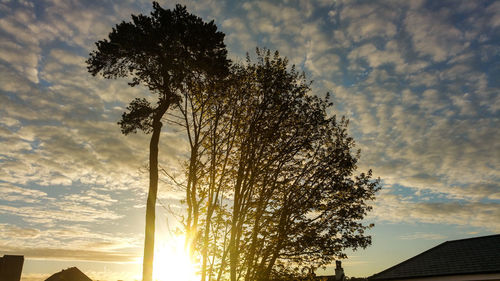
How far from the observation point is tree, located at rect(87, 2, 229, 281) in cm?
1476

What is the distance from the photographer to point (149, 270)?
1324cm

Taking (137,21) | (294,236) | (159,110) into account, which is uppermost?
(137,21)

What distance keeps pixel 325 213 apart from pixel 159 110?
381 inches

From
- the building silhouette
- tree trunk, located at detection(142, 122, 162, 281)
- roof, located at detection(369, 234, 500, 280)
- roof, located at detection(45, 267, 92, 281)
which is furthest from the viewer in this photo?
roof, located at detection(45, 267, 92, 281)

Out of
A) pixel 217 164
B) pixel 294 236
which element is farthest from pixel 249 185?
pixel 294 236

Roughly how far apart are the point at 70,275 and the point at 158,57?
61.9 ft

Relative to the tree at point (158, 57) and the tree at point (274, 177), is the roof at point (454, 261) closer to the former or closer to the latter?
the tree at point (274, 177)

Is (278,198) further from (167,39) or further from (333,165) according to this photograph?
(167,39)

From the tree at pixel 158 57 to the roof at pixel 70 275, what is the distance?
14132 millimetres

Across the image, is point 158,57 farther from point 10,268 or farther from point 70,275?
point 70,275

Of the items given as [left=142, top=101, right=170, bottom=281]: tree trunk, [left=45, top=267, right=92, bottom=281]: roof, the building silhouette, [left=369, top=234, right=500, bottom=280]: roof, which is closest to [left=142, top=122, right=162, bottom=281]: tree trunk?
[left=142, top=101, right=170, bottom=281]: tree trunk

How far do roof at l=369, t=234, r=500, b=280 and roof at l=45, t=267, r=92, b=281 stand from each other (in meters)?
21.8

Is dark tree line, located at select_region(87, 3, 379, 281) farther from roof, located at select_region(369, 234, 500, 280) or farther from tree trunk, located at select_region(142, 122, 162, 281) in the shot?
roof, located at select_region(369, 234, 500, 280)

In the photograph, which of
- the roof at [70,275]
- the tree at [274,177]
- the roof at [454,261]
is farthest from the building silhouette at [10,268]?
the roof at [454,261]
